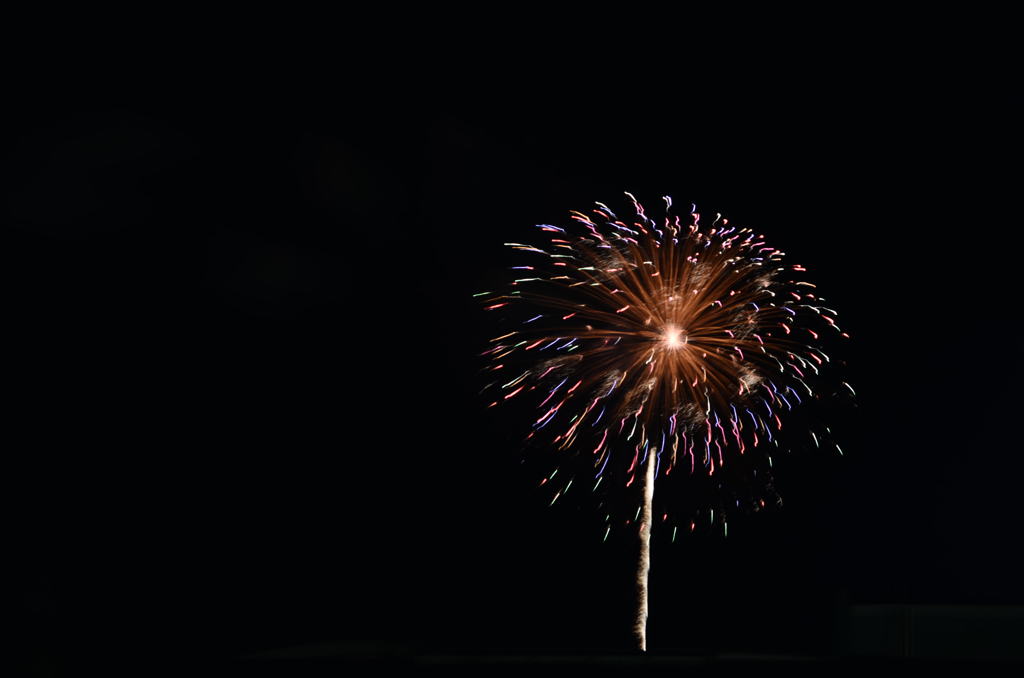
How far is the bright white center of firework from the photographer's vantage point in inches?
336

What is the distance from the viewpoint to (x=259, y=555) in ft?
35.0

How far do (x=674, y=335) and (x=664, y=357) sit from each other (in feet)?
0.88

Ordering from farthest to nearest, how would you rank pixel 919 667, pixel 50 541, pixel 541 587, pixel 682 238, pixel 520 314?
1. pixel 541 587
2. pixel 50 541
3. pixel 520 314
4. pixel 682 238
5. pixel 919 667

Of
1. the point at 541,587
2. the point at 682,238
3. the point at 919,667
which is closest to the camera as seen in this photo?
the point at 919,667

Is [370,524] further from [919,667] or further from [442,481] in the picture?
[919,667]

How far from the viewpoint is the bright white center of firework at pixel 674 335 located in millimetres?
8539

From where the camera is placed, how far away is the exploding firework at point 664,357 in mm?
8336

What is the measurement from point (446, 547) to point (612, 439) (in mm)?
2996

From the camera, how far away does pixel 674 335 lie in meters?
8.56

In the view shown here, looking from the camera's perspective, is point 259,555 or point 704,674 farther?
point 259,555

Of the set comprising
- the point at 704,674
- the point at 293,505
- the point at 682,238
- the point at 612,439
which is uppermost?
the point at 682,238

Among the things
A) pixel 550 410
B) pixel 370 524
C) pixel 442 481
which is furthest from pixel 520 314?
pixel 370 524

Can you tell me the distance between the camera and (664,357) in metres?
8.71

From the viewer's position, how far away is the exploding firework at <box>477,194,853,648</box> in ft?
27.3
